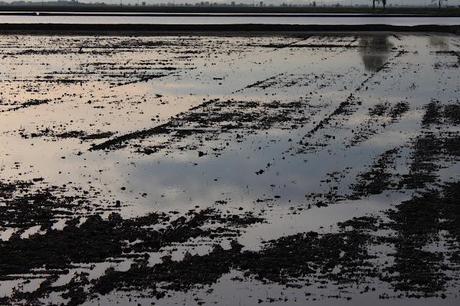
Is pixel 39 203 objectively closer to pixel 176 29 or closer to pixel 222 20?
pixel 176 29

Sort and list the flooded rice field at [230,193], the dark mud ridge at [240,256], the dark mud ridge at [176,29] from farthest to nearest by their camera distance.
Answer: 1. the dark mud ridge at [176,29]
2. the flooded rice field at [230,193]
3. the dark mud ridge at [240,256]

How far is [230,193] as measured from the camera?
42.7ft

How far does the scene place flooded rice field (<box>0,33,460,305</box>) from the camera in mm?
8805

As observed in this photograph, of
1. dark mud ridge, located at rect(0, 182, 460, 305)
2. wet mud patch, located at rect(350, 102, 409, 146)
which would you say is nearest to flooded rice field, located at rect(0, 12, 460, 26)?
wet mud patch, located at rect(350, 102, 409, 146)

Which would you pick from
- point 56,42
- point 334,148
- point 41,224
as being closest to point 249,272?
point 41,224

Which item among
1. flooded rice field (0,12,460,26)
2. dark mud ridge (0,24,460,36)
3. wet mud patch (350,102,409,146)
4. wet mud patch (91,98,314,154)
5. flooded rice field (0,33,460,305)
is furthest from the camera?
flooded rice field (0,12,460,26)

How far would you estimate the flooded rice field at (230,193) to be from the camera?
8.80 metres

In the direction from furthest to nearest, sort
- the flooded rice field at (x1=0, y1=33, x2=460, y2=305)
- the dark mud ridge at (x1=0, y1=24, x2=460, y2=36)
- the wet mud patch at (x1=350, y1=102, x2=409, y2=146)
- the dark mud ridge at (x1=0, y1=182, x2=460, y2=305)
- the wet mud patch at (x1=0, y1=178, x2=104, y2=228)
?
the dark mud ridge at (x1=0, y1=24, x2=460, y2=36)
the wet mud patch at (x1=350, y1=102, x2=409, y2=146)
the wet mud patch at (x1=0, y1=178, x2=104, y2=228)
the flooded rice field at (x1=0, y1=33, x2=460, y2=305)
the dark mud ridge at (x1=0, y1=182, x2=460, y2=305)

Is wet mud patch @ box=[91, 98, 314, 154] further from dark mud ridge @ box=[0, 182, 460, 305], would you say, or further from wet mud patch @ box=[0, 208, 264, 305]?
dark mud ridge @ box=[0, 182, 460, 305]

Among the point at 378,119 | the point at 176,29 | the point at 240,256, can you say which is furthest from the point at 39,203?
the point at 176,29

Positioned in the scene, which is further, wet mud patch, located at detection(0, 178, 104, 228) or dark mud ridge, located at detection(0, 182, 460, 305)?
wet mud patch, located at detection(0, 178, 104, 228)

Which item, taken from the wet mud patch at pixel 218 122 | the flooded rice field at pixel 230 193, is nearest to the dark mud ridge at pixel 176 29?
the flooded rice field at pixel 230 193

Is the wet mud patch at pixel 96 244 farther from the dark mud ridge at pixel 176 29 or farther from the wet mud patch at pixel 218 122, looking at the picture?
the dark mud ridge at pixel 176 29

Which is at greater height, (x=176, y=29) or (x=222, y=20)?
(x=176, y=29)
